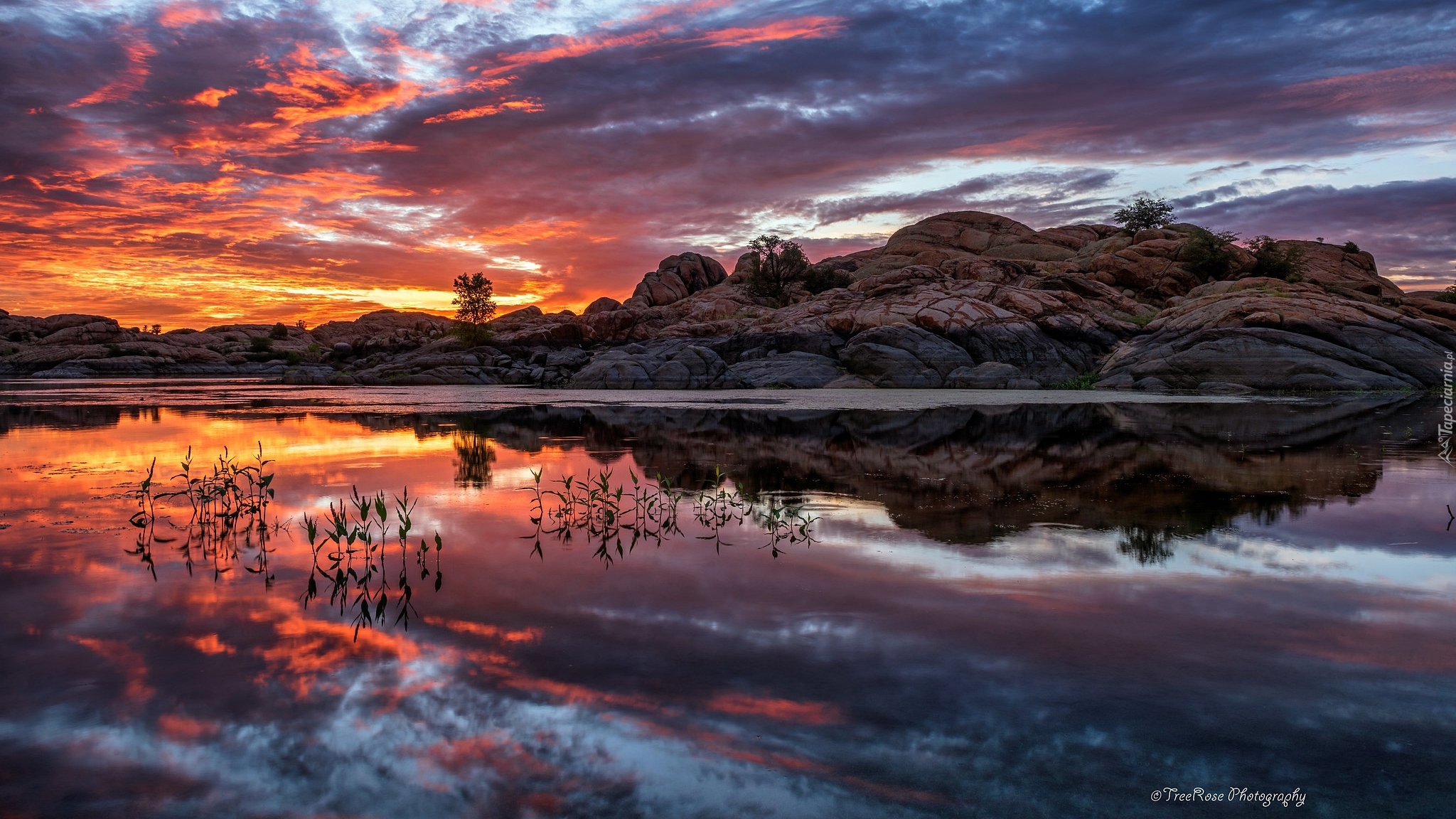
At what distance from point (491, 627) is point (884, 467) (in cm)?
999

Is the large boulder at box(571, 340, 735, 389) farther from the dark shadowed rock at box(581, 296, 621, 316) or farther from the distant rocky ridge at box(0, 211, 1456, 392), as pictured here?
the dark shadowed rock at box(581, 296, 621, 316)

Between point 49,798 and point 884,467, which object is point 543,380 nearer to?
point 884,467

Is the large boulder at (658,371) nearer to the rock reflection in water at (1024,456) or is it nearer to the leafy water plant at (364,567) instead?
the rock reflection in water at (1024,456)

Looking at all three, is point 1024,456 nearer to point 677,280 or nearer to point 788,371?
point 788,371

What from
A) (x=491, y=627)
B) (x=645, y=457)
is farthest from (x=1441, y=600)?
(x=645, y=457)

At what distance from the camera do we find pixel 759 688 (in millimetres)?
4758

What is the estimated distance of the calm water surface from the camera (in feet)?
12.4
